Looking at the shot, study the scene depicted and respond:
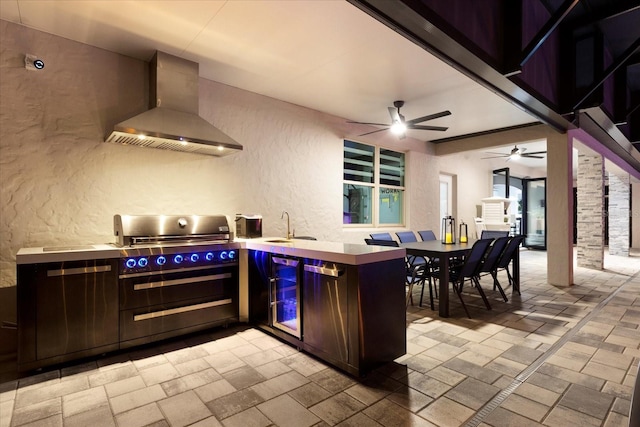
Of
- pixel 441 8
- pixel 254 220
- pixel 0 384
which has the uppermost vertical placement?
pixel 441 8

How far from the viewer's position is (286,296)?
306 centimetres

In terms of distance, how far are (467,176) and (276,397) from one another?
8.25 m

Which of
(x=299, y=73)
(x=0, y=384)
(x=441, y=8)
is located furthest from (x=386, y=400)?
(x=299, y=73)

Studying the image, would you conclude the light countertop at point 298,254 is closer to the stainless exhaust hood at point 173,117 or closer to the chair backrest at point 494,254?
the stainless exhaust hood at point 173,117

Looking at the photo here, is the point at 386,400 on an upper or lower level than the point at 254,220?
lower

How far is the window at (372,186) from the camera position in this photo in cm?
592

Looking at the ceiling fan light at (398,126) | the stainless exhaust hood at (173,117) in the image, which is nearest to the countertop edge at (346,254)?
the stainless exhaust hood at (173,117)

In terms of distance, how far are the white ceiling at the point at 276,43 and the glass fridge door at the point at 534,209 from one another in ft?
25.6

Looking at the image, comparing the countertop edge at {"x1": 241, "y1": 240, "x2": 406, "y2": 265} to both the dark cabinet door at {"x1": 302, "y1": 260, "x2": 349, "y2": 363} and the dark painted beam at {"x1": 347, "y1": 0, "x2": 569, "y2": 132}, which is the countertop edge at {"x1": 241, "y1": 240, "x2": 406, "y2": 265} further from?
the dark painted beam at {"x1": 347, "y1": 0, "x2": 569, "y2": 132}

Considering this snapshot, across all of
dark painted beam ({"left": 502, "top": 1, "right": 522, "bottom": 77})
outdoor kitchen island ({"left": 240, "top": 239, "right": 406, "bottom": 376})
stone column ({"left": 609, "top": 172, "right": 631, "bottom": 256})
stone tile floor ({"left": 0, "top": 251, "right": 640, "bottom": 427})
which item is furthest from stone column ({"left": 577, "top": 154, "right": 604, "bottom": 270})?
outdoor kitchen island ({"left": 240, "top": 239, "right": 406, "bottom": 376})

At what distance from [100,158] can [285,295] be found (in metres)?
2.24

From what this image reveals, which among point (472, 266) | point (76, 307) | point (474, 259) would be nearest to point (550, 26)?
point (474, 259)

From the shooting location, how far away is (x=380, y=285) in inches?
94.5

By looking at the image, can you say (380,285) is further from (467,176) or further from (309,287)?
(467,176)
